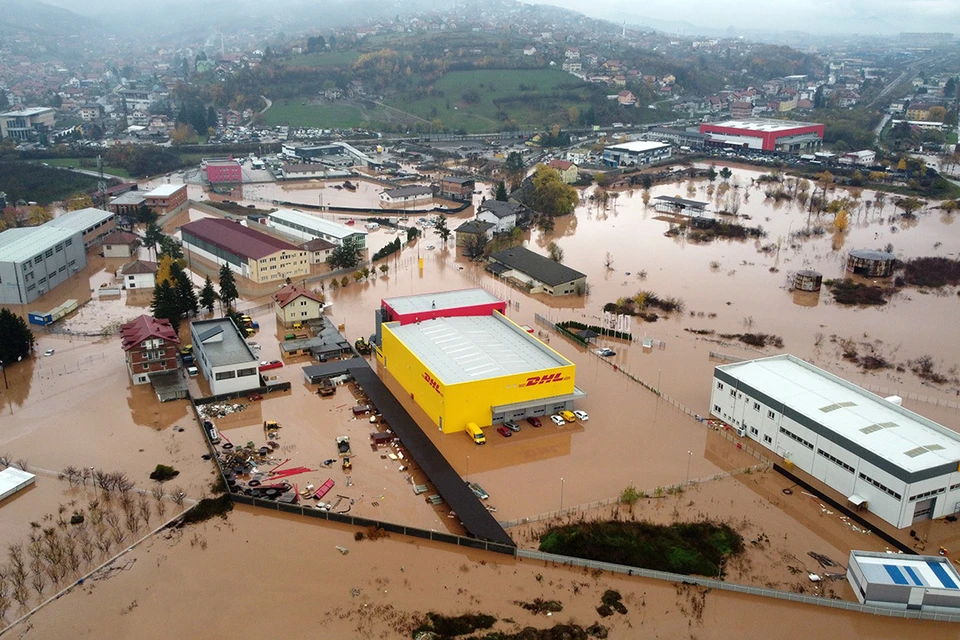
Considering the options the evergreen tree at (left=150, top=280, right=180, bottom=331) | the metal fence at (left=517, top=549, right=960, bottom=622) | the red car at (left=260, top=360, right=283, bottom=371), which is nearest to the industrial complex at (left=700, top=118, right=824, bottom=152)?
the red car at (left=260, top=360, right=283, bottom=371)

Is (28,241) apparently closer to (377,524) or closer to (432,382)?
(432,382)

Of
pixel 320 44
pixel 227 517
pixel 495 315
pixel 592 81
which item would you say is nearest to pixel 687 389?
pixel 495 315

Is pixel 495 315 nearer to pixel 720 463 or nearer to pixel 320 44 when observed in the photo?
pixel 720 463

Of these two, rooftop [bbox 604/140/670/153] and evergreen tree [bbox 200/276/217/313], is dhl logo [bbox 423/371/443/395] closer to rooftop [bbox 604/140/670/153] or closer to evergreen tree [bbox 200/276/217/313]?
evergreen tree [bbox 200/276/217/313]

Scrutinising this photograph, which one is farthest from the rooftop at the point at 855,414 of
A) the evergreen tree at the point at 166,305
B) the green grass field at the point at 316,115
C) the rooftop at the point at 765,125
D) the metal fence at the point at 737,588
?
the green grass field at the point at 316,115

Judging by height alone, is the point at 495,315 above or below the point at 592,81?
below
